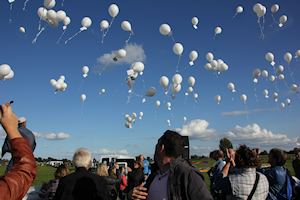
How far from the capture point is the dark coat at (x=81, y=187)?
2.11 m

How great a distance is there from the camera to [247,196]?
7.39 feet

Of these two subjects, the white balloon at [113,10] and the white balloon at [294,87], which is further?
the white balloon at [294,87]

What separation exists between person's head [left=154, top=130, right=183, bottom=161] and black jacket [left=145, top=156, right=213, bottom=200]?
0.43 feet

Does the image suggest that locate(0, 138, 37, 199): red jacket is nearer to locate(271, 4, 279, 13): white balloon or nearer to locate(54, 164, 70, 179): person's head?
locate(54, 164, 70, 179): person's head

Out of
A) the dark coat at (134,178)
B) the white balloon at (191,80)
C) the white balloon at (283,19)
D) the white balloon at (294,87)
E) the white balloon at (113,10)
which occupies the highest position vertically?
the white balloon at (283,19)

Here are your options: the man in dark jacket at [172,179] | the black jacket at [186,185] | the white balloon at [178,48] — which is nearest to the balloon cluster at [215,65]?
the white balloon at [178,48]

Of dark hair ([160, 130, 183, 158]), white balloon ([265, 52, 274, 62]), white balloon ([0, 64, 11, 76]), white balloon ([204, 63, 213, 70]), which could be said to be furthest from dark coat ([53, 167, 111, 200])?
white balloon ([265, 52, 274, 62])

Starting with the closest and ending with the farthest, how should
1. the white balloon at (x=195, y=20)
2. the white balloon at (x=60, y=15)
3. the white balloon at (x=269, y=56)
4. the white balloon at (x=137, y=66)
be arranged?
the white balloon at (x=60, y=15)
the white balloon at (x=137, y=66)
the white balloon at (x=195, y=20)
the white balloon at (x=269, y=56)

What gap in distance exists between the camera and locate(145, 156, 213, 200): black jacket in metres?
1.36

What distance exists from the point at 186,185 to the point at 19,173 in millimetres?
1027

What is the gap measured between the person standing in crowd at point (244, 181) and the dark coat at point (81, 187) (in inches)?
56.1

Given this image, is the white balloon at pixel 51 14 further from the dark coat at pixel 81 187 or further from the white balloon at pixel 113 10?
the dark coat at pixel 81 187

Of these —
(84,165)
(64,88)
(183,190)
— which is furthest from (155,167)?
(64,88)

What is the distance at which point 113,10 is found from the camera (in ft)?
24.8
